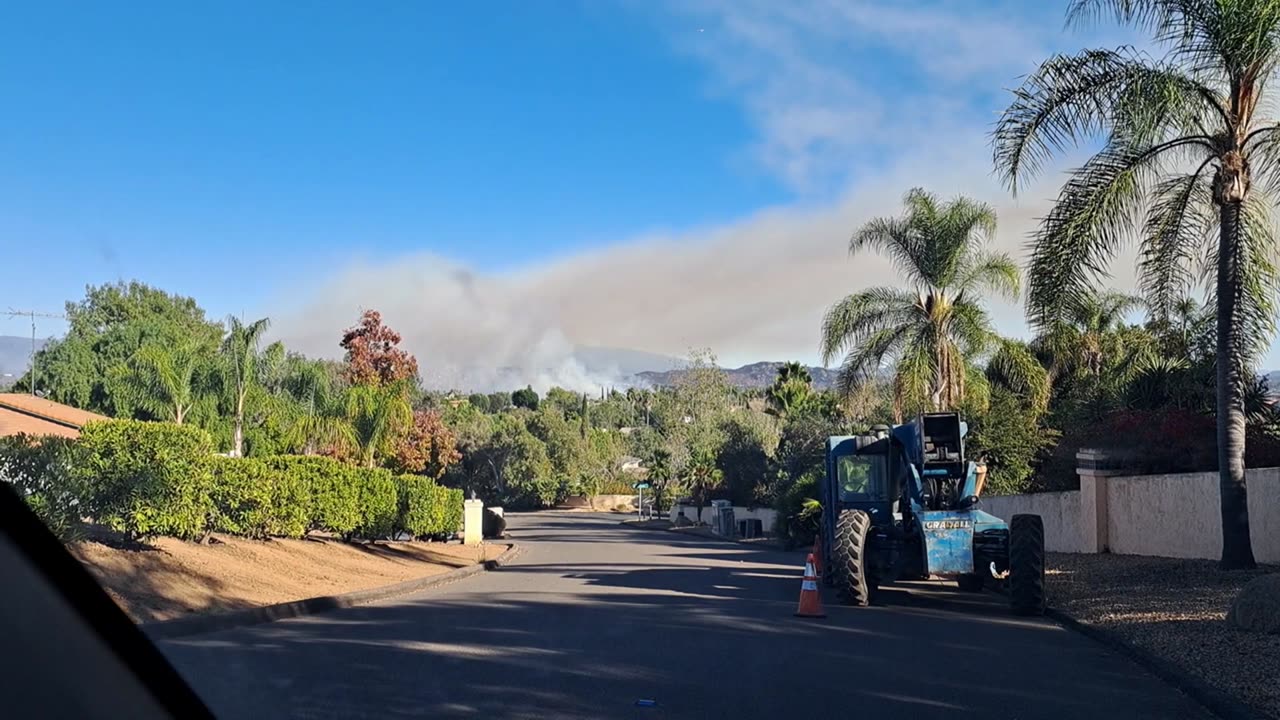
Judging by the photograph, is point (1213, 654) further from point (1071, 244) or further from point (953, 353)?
point (953, 353)

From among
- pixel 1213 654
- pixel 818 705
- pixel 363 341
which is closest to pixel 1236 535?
pixel 1213 654

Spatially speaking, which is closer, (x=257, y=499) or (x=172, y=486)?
(x=172, y=486)

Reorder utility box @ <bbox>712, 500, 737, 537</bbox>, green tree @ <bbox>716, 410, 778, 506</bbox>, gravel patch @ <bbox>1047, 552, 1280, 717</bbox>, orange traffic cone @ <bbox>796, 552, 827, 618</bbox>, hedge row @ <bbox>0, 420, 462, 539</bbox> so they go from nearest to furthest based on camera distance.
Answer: gravel patch @ <bbox>1047, 552, 1280, 717</bbox> → hedge row @ <bbox>0, 420, 462, 539</bbox> → orange traffic cone @ <bbox>796, 552, 827, 618</bbox> → utility box @ <bbox>712, 500, 737, 537</bbox> → green tree @ <bbox>716, 410, 778, 506</bbox>

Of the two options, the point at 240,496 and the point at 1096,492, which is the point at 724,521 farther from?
the point at 240,496

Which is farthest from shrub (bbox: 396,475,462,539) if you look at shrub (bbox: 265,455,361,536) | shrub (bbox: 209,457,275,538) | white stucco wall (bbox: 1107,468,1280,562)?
white stucco wall (bbox: 1107,468,1280,562)

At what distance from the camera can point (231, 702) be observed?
28.3 feet

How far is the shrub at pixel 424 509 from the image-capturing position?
30516 mm

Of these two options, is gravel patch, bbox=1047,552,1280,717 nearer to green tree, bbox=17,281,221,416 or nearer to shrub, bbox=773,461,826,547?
shrub, bbox=773,461,826,547

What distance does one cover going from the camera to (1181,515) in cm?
2148

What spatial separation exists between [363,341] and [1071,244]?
2618cm

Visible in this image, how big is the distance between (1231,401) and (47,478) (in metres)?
16.2

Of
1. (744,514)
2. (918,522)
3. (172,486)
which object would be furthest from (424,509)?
(744,514)

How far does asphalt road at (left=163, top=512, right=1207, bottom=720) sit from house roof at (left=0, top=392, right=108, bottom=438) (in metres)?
13.5

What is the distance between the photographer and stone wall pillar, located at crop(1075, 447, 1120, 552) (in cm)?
2506
